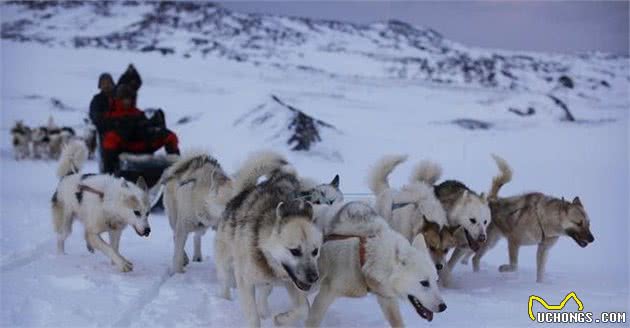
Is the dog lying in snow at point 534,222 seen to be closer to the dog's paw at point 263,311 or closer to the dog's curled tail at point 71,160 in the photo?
the dog's paw at point 263,311

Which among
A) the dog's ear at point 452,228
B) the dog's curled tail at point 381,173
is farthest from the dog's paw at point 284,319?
the dog's curled tail at point 381,173

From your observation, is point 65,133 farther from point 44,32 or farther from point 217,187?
point 217,187

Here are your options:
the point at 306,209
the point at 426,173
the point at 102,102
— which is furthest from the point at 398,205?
the point at 102,102

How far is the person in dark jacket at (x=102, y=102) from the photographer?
16.8 ft

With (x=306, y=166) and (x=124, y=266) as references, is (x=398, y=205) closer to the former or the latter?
(x=124, y=266)

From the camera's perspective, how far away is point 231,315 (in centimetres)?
280

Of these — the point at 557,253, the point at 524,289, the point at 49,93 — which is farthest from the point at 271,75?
the point at 524,289

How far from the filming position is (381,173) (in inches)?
149

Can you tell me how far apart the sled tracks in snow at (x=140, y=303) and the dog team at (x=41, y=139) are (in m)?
5.17

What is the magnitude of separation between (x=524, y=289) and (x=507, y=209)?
62 centimetres

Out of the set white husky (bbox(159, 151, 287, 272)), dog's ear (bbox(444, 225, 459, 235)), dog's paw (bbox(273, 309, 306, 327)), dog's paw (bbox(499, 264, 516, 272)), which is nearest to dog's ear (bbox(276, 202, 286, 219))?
dog's paw (bbox(273, 309, 306, 327))

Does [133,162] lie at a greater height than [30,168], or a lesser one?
greater

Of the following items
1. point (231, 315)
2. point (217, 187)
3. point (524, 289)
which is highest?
point (217, 187)

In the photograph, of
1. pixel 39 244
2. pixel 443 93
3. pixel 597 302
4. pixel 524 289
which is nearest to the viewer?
pixel 597 302
